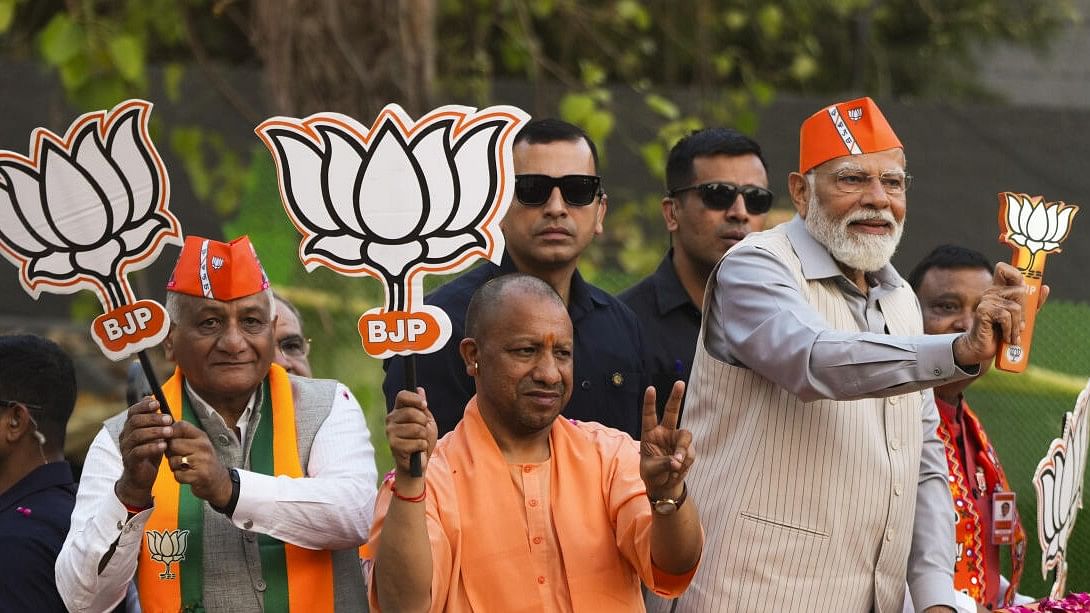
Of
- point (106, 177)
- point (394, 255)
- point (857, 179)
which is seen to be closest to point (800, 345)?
point (857, 179)

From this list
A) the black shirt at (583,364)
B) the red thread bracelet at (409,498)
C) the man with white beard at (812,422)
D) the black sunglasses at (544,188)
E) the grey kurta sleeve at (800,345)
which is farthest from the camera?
the black sunglasses at (544,188)

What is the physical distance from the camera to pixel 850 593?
3.78 m

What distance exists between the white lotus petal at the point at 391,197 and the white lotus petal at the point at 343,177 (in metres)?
0.02

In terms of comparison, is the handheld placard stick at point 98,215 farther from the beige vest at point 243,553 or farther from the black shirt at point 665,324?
the black shirt at point 665,324

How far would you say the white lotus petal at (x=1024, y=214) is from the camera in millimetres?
3810

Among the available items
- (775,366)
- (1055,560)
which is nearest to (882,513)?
(775,366)

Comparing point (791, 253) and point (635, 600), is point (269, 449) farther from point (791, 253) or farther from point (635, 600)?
point (791, 253)

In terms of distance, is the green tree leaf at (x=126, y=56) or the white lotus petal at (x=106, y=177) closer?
the white lotus petal at (x=106, y=177)

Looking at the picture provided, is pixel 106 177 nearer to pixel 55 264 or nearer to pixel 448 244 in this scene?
pixel 55 264

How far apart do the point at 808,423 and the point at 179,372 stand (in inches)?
63.3

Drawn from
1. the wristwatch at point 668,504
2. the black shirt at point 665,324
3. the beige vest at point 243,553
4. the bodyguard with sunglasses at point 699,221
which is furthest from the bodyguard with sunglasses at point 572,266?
the wristwatch at point 668,504

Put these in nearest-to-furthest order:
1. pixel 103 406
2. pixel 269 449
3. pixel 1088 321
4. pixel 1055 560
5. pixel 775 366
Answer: pixel 775 366, pixel 269 449, pixel 1055 560, pixel 1088 321, pixel 103 406

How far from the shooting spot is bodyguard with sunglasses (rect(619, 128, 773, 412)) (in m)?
5.03

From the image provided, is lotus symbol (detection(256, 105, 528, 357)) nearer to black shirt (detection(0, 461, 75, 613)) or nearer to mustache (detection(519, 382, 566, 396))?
mustache (detection(519, 382, 566, 396))
